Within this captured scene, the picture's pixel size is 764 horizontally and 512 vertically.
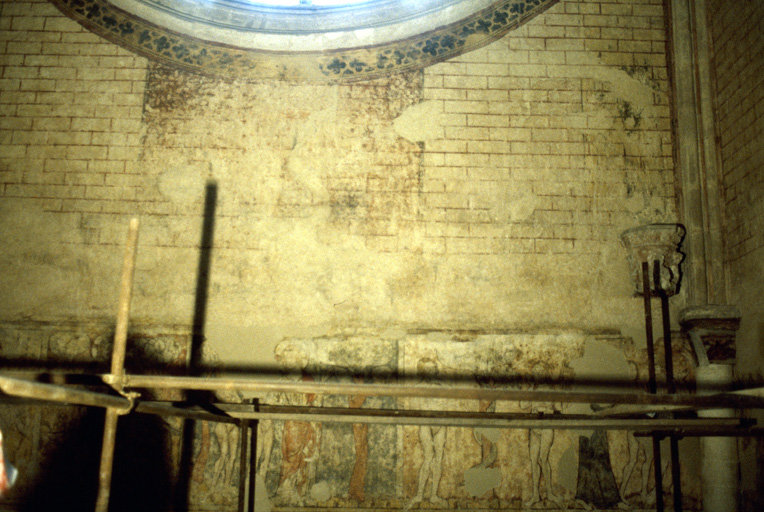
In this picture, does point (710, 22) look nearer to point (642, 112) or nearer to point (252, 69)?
point (642, 112)

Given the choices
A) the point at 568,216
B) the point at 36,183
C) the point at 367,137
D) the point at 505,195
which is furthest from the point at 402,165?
the point at 36,183

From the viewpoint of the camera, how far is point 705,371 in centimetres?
557

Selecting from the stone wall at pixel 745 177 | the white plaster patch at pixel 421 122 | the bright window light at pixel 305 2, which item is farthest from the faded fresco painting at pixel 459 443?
the bright window light at pixel 305 2

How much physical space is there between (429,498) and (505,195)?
2768mm

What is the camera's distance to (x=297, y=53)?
Result: 21.4ft

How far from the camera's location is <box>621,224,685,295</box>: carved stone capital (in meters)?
5.82

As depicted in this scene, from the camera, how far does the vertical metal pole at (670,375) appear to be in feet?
16.7

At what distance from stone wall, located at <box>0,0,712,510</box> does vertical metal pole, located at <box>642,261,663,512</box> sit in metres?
0.21

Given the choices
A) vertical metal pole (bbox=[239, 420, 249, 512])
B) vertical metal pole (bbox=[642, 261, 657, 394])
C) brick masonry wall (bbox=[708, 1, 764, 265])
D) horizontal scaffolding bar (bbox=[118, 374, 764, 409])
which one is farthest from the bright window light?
horizontal scaffolding bar (bbox=[118, 374, 764, 409])

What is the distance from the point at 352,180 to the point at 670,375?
10.8 ft

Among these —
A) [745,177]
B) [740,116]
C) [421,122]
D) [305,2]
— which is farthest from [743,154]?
[305,2]

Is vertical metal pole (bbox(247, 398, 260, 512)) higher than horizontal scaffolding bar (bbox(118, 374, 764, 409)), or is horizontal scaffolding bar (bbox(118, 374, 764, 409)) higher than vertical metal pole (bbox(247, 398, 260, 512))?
horizontal scaffolding bar (bbox(118, 374, 764, 409))

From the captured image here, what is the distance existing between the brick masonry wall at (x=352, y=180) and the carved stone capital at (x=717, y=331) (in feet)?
1.81

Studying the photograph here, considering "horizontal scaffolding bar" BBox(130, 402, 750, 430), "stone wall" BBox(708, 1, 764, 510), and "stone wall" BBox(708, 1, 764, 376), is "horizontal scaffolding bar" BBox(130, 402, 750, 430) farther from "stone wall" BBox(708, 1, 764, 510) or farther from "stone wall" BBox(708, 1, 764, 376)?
"stone wall" BBox(708, 1, 764, 376)
